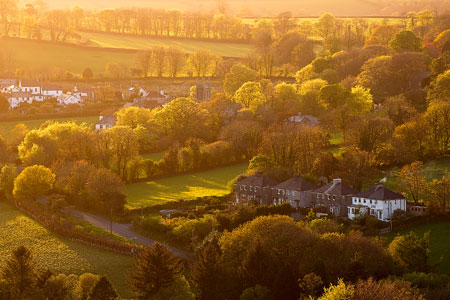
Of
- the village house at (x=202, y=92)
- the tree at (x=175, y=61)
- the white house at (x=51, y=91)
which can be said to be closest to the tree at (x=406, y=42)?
the village house at (x=202, y=92)

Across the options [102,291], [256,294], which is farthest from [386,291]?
[102,291]

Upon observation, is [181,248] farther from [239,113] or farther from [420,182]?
[239,113]

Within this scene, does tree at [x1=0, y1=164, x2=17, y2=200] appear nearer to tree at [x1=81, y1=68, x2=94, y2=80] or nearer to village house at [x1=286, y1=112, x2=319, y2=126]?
village house at [x1=286, y1=112, x2=319, y2=126]

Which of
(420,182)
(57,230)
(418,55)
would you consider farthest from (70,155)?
(418,55)

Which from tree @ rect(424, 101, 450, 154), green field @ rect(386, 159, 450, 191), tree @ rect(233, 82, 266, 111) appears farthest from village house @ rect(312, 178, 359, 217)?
tree @ rect(233, 82, 266, 111)

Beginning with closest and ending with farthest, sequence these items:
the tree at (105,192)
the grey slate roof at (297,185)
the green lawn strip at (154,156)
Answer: the grey slate roof at (297,185) → the tree at (105,192) → the green lawn strip at (154,156)

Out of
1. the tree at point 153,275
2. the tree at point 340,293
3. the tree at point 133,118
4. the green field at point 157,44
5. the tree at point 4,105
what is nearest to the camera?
the tree at point 340,293

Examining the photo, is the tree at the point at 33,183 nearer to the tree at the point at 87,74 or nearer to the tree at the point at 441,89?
the tree at the point at 441,89
